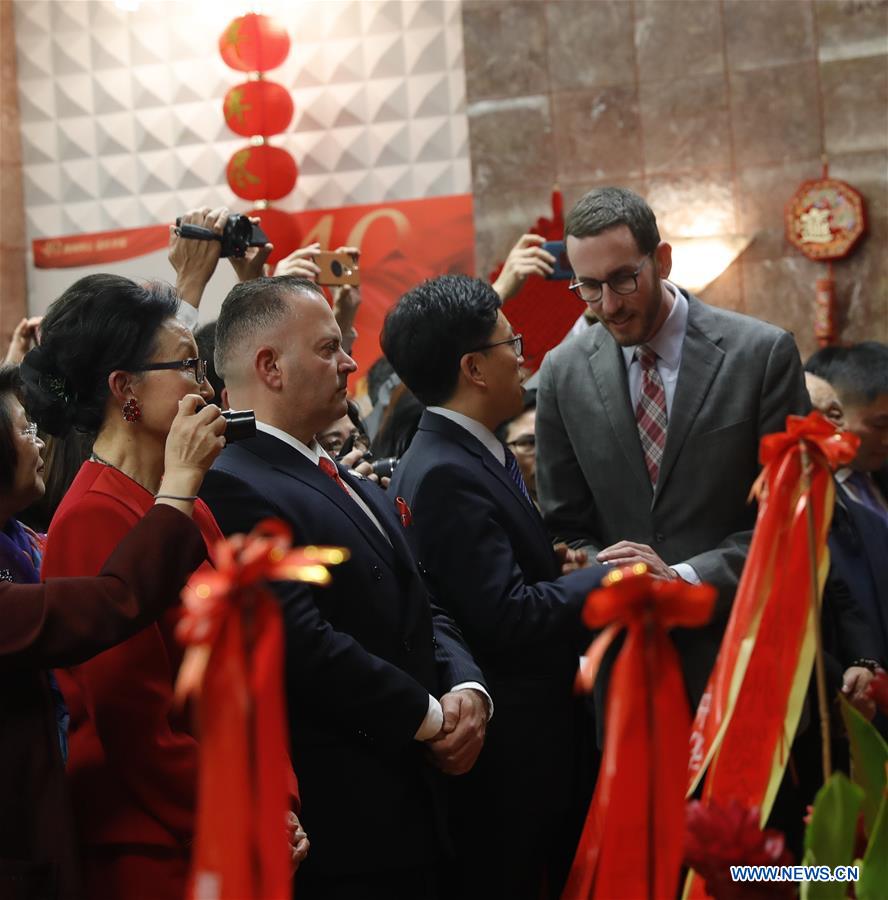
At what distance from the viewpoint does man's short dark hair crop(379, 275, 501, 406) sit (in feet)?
8.12

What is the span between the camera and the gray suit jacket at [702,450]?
7.98ft

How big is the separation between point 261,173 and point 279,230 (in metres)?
0.31

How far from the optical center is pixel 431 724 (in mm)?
2051

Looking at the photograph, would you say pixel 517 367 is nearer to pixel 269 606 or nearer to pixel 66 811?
pixel 66 811

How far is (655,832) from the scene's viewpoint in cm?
97

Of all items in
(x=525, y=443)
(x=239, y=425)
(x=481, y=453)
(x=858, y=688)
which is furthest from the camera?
(x=525, y=443)

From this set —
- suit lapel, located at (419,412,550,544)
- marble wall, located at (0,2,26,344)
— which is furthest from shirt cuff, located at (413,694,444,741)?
marble wall, located at (0,2,26,344)

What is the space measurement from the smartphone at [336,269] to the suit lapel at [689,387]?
0.97m

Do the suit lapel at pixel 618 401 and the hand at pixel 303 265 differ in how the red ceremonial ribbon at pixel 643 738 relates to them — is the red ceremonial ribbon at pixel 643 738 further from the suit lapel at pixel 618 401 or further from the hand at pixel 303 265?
the hand at pixel 303 265

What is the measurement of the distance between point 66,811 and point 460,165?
19.1 feet

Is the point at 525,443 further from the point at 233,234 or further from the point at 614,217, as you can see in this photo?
the point at 614,217

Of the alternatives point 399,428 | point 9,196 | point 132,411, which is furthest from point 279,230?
point 132,411

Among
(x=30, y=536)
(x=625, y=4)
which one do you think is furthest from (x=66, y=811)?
(x=625, y=4)

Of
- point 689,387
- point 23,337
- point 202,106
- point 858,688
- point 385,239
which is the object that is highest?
point 202,106
